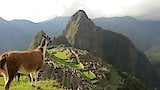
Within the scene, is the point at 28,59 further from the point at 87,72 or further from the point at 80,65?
the point at 80,65

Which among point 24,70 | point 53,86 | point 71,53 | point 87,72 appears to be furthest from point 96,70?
point 24,70

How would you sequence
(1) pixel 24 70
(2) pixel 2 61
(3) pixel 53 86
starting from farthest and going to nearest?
1. (3) pixel 53 86
2. (1) pixel 24 70
3. (2) pixel 2 61

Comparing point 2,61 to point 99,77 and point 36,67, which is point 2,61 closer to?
point 36,67

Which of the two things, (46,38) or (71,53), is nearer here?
(46,38)

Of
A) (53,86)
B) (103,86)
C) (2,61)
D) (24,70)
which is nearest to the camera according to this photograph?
(2,61)

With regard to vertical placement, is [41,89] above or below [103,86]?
above

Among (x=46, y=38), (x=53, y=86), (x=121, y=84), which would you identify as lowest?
(x=121, y=84)

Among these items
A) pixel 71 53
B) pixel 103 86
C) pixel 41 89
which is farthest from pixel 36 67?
pixel 71 53
